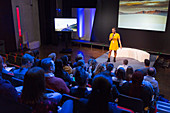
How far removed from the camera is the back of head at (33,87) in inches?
61.9

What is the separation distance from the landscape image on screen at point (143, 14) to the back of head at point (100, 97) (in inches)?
251

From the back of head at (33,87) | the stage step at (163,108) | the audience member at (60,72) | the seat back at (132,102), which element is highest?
the back of head at (33,87)

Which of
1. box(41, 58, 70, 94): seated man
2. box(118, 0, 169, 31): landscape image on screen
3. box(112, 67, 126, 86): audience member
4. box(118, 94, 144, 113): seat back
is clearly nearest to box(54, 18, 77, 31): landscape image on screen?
box(118, 0, 169, 31): landscape image on screen

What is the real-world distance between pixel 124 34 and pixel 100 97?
22.8ft

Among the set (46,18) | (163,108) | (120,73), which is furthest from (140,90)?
(46,18)

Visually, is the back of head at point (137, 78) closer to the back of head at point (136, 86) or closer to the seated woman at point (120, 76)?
the back of head at point (136, 86)

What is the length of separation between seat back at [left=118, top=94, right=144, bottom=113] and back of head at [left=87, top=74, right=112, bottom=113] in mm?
693

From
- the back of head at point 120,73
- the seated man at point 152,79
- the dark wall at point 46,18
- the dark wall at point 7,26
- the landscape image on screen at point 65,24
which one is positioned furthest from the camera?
the dark wall at point 46,18

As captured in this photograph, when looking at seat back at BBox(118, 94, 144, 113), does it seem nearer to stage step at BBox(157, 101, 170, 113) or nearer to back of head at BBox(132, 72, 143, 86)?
back of head at BBox(132, 72, 143, 86)

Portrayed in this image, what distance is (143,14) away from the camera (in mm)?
7305

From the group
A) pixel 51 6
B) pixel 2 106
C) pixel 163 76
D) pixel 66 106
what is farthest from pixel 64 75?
pixel 51 6

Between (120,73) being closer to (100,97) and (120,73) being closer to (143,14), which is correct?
(100,97)

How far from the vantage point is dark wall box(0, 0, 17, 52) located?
709cm

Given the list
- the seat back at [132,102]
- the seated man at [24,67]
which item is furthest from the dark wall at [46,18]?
the seat back at [132,102]
